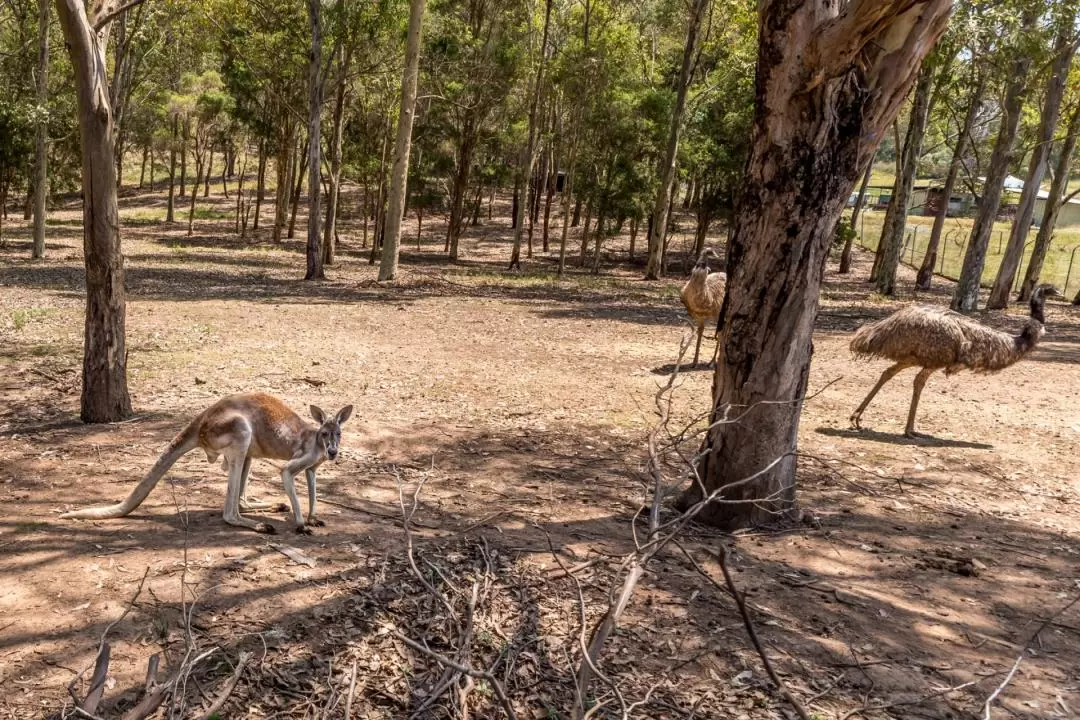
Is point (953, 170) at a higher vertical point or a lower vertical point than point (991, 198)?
higher

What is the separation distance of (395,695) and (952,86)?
24602mm

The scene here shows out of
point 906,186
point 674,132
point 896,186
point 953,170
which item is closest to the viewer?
point 906,186

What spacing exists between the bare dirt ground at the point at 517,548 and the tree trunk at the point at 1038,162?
9.88 meters

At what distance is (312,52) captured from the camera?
2158 cm

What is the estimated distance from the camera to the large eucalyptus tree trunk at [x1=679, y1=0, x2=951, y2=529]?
5578 millimetres

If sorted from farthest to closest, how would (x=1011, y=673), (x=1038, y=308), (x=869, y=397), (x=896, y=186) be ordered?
(x=896, y=186), (x=1038, y=308), (x=869, y=397), (x=1011, y=673)

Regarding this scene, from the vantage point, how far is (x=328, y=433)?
557 centimetres

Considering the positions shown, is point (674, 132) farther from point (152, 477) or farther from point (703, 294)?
point (152, 477)

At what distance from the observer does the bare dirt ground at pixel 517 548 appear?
4.26 metres

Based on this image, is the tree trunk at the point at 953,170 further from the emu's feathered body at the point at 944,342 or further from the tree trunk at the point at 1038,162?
the emu's feathered body at the point at 944,342

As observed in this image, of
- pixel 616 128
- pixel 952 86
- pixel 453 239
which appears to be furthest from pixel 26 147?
pixel 952 86

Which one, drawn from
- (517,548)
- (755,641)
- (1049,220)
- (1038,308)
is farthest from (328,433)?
(1049,220)

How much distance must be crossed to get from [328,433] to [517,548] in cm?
152

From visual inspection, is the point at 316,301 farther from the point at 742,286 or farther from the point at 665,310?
the point at 742,286
